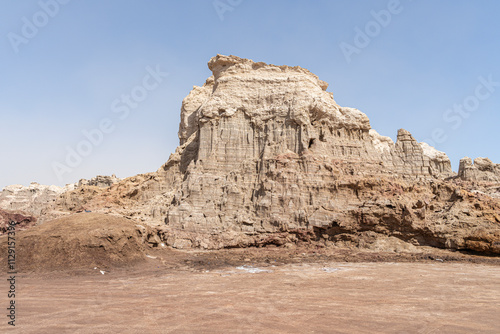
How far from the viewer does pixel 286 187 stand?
85.8 feet

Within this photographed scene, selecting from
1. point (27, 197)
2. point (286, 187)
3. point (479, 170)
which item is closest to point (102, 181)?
point (27, 197)

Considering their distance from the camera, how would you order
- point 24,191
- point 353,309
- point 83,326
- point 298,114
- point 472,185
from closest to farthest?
point 83,326 → point 353,309 → point 298,114 → point 472,185 → point 24,191

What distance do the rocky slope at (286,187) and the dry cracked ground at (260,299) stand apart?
6.32 m

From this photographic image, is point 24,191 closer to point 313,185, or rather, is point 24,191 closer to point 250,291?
point 313,185

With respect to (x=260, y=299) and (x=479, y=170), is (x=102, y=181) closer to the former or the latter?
(x=260, y=299)

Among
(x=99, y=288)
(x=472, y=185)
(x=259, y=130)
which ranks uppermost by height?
(x=259, y=130)

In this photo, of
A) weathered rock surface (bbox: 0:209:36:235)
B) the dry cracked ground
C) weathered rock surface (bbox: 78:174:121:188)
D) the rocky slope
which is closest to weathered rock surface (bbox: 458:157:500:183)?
the rocky slope

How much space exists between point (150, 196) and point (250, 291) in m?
23.5

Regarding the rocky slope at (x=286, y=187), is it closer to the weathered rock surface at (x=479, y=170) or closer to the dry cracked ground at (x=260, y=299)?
the dry cracked ground at (x=260, y=299)

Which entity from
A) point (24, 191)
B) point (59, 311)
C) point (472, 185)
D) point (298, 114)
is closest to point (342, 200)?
point (298, 114)

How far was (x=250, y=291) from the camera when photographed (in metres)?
11.1

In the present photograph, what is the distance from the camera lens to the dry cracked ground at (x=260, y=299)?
7.21 m

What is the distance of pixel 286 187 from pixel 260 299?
54.8 feet

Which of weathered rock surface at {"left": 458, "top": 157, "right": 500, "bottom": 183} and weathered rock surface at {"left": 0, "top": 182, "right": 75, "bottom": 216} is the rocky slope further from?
weathered rock surface at {"left": 0, "top": 182, "right": 75, "bottom": 216}
